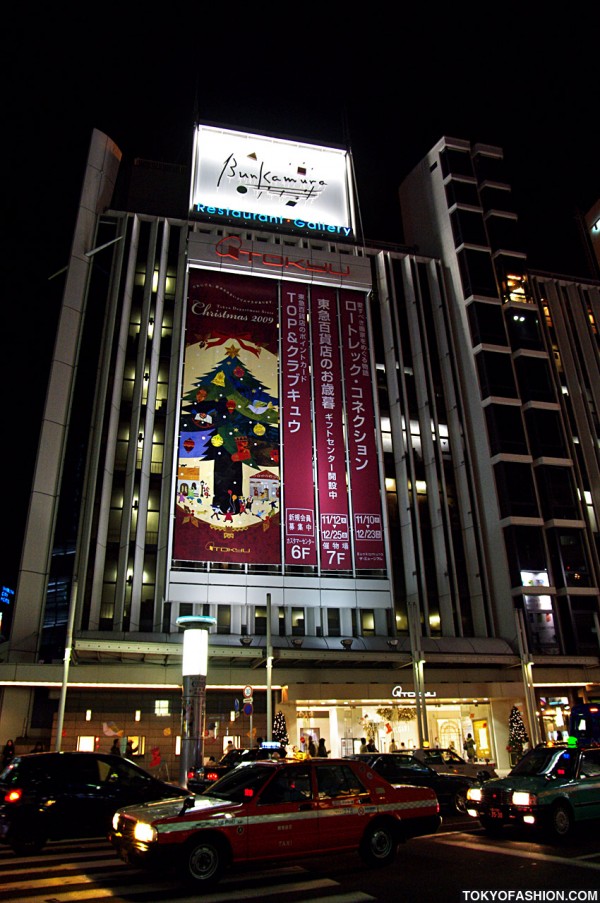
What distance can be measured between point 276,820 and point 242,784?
2.72 feet

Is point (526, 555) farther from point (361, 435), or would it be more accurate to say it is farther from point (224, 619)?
point (224, 619)

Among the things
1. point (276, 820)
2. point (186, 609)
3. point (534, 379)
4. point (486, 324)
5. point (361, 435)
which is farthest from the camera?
point (486, 324)

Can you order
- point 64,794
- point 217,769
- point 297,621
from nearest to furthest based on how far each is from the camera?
point 64,794, point 217,769, point 297,621

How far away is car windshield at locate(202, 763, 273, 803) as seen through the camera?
29.9ft

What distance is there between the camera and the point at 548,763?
497 inches

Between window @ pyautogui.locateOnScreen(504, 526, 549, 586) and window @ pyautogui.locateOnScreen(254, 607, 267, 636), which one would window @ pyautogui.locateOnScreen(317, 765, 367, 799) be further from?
window @ pyautogui.locateOnScreen(504, 526, 549, 586)

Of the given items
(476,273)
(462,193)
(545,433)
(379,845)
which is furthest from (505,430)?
(379,845)

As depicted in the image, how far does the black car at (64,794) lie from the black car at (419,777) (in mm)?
6040

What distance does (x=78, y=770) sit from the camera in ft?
39.9

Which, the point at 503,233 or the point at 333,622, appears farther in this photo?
the point at 503,233

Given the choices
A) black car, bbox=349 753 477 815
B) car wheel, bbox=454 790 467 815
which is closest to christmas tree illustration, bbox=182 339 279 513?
black car, bbox=349 753 477 815

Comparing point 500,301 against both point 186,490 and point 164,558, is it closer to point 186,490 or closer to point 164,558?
point 186,490

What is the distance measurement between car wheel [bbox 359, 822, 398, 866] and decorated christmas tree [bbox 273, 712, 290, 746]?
18922mm

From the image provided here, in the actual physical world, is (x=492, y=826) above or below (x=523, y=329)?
below
